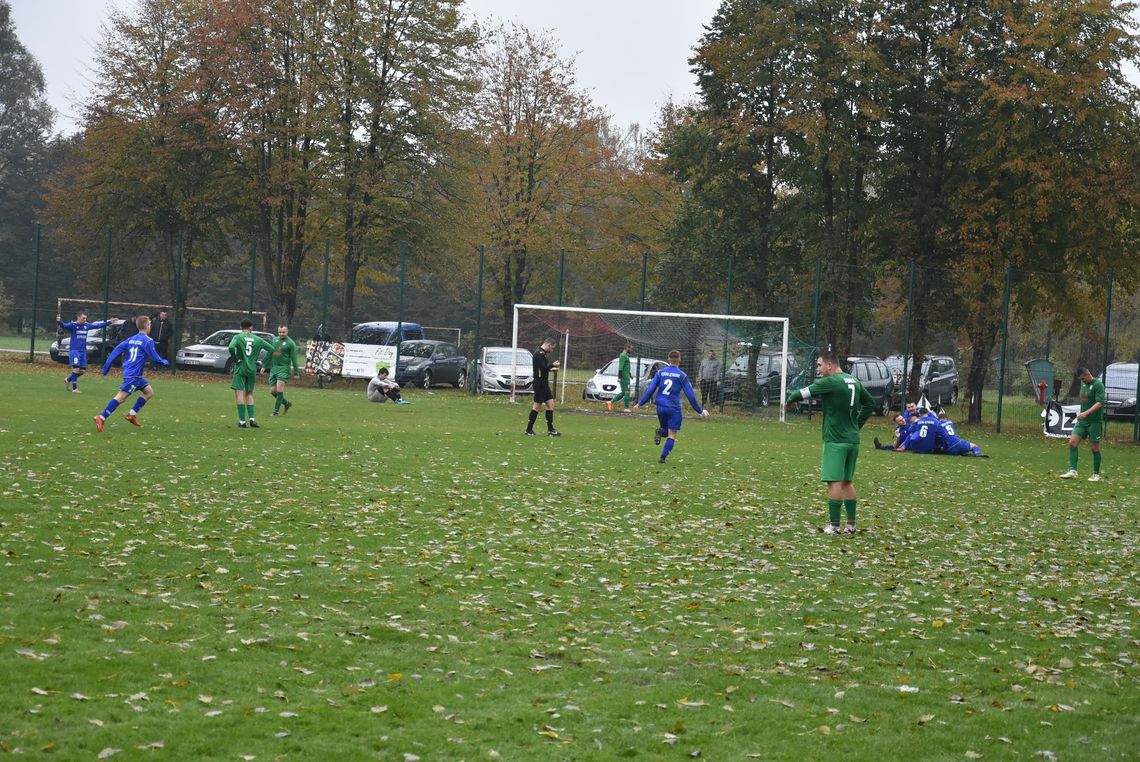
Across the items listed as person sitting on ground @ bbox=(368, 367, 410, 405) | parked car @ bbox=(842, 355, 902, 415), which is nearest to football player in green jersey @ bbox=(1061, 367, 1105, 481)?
parked car @ bbox=(842, 355, 902, 415)

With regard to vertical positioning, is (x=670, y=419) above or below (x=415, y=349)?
below

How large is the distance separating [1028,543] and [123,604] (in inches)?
347

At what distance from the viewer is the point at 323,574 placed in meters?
9.09

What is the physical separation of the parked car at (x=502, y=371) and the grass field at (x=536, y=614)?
17.8 meters

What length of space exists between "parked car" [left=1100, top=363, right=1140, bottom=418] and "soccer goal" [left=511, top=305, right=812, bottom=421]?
8366 mm

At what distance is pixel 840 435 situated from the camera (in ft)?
40.8

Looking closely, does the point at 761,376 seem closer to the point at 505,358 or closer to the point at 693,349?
the point at 693,349

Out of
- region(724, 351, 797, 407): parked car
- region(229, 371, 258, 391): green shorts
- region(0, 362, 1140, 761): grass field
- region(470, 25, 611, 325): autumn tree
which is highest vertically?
region(470, 25, 611, 325): autumn tree

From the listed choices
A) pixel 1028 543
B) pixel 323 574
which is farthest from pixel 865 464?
pixel 323 574

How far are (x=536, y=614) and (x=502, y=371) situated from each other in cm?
2658

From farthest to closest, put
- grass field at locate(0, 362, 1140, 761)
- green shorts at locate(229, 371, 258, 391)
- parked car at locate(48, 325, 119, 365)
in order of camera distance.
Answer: parked car at locate(48, 325, 119, 365)
green shorts at locate(229, 371, 258, 391)
grass field at locate(0, 362, 1140, 761)

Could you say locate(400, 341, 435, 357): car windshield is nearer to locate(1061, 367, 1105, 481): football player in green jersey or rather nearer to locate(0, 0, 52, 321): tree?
locate(1061, 367, 1105, 481): football player in green jersey

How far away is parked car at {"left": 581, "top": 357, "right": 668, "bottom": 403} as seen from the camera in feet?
106

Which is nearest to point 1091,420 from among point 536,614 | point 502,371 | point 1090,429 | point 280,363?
point 1090,429
